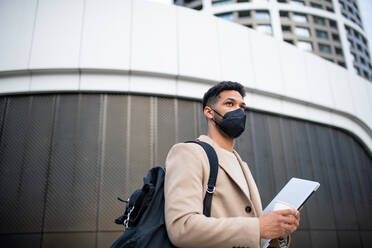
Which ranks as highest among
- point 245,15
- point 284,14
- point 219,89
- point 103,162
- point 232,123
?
point 284,14

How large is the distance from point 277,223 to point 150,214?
0.70 m

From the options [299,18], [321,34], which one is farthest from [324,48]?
[299,18]

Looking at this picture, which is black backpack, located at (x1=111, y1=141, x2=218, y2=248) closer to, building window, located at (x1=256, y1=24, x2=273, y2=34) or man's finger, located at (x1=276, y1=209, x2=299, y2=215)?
man's finger, located at (x1=276, y1=209, x2=299, y2=215)

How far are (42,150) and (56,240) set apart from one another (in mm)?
1775

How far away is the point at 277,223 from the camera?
136cm

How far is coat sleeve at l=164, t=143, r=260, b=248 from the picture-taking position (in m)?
1.29

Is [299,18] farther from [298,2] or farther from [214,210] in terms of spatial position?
[214,210]

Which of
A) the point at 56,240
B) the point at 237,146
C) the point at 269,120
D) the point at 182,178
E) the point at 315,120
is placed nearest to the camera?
the point at 182,178

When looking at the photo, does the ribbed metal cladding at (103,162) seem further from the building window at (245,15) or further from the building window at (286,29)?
the building window at (286,29)

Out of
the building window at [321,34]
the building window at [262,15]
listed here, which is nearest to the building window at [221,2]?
the building window at [262,15]

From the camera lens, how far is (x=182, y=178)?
4.67 ft

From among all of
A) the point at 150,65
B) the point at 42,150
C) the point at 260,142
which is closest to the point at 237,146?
the point at 260,142

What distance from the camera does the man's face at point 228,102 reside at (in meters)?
2.09

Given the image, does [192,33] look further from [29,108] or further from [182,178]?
[182,178]
